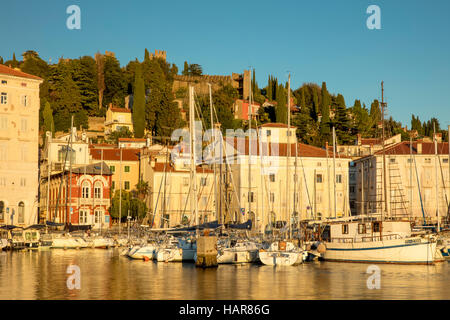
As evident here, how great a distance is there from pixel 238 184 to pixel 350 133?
125 ft

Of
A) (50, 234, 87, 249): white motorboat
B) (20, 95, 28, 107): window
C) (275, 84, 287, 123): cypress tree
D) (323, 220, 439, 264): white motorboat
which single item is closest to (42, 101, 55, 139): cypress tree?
(20, 95, 28, 107): window


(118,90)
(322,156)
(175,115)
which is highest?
(118,90)

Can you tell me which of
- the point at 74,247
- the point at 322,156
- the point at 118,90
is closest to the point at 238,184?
the point at 322,156

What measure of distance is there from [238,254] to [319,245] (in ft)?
24.7

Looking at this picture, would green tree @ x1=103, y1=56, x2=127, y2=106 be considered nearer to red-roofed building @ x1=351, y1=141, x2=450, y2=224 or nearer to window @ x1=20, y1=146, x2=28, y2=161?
window @ x1=20, y1=146, x2=28, y2=161

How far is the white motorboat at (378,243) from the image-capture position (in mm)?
41719

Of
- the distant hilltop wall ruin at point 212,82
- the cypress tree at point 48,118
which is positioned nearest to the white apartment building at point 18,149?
the cypress tree at point 48,118

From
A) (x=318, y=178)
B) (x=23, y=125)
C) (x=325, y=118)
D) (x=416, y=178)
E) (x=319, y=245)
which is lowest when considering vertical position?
(x=319, y=245)

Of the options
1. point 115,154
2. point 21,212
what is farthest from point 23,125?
point 115,154

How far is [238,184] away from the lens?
7500cm

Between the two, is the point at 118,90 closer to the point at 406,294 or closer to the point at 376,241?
the point at 376,241

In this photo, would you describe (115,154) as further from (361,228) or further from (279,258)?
(279,258)

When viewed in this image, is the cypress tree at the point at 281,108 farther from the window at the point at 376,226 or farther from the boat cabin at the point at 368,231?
the window at the point at 376,226

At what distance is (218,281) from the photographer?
3195cm
